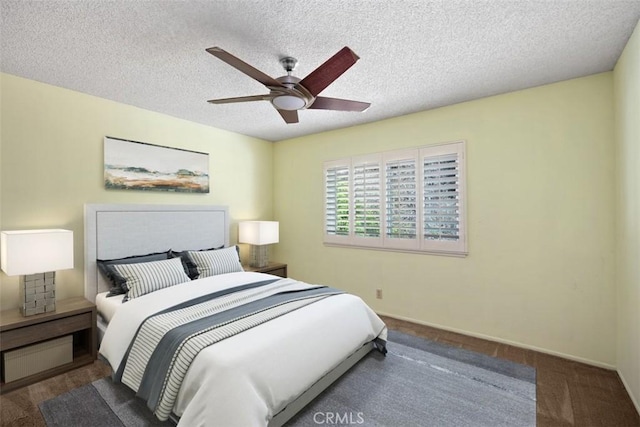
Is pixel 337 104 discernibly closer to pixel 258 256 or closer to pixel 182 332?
pixel 182 332

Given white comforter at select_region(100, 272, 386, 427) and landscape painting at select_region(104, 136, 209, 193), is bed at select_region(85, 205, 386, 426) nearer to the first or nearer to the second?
white comforter at select_region(100, 272, 386, 427)

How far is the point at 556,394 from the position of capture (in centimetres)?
225

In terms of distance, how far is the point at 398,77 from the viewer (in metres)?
2.68

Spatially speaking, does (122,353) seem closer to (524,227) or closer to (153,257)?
(153,257)

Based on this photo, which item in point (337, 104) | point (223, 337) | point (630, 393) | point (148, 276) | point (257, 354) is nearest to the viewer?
point (257, 354)

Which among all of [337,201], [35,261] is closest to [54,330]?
[35,261]

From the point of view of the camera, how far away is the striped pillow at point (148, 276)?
279cm

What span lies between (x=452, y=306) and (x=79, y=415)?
3.41m

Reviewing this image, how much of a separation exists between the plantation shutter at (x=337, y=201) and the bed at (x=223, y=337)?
55.7 inches

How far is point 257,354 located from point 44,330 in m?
1.96

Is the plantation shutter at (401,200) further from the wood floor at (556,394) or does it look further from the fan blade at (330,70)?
the fan blade at (330,70)

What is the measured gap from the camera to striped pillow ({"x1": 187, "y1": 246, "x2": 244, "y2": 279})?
343 cm

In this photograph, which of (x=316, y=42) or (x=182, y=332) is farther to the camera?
(x=316, y=42)

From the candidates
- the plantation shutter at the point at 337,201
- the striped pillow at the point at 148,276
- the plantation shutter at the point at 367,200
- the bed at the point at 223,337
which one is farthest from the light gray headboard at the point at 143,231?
the plantation shutter at the point at 367,200
